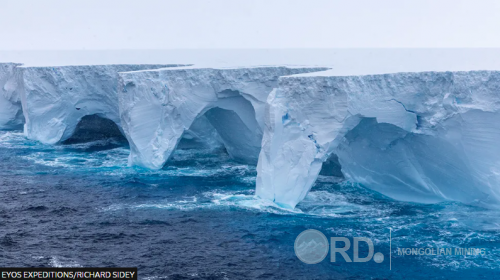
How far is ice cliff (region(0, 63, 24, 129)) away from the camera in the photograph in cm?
2422

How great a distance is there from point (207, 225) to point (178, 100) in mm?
5990

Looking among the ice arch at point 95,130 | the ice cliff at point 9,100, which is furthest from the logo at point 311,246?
the ice cliff at point 9,100

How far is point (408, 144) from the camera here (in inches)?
558

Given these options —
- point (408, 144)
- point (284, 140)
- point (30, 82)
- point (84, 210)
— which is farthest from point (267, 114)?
point (30, 82)

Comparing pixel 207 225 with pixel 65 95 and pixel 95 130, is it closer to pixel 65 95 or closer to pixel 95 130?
pixel 65 95

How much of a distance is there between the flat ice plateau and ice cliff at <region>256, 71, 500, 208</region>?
0.02m

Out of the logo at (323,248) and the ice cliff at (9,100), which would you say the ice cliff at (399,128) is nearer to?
the logo at (323,248)

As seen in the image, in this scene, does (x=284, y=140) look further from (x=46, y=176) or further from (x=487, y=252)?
(x=46, y=176)

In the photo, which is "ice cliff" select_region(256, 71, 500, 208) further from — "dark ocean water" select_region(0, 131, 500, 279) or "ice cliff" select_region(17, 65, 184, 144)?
"ice cliff" select_region(17, 65, 184, 144)

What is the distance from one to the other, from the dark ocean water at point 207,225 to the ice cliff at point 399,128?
630 mm

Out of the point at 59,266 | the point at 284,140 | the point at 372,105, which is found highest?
the point at 372,105

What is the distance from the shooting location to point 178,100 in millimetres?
17312

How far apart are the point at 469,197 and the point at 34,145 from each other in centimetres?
1663

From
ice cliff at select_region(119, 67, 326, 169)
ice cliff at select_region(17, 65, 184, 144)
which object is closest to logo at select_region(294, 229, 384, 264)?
ice cliff at select_region(119, 67, 326, 169)
